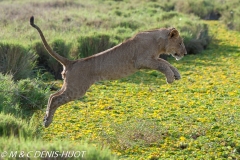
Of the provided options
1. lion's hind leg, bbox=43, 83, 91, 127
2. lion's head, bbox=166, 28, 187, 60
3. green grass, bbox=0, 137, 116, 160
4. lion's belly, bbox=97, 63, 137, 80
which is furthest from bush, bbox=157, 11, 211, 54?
green grass, bbox=0, 137, 116, 160

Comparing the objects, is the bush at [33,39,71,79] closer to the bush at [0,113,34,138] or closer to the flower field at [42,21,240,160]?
the flower field at [42,21,240,160]

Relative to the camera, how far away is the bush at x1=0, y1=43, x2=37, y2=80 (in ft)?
39.6

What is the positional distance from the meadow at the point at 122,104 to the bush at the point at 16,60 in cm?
2

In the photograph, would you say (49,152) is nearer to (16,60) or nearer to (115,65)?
(115,65)

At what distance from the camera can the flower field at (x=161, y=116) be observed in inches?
331

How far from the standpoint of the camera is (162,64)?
8172 millimetres

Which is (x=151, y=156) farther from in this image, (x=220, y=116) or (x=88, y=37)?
(x=88, y=37)

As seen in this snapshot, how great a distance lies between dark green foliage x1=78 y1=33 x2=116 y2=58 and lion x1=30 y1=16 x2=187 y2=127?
6696 mm

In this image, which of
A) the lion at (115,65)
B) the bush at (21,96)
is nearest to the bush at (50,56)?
the bush at (21,96)

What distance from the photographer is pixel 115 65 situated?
8.37m

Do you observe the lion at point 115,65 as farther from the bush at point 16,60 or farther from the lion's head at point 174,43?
the bush at point 16,60

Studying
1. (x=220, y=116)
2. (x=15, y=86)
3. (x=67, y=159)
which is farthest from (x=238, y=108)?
(x=67, y=159)

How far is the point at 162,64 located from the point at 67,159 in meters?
3.21

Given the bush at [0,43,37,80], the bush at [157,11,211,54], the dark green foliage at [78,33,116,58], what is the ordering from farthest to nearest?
the bush at [157,11,211,54]
the dark green foliage at [78,33,116,58]
the bush at [0,43,37,80]
